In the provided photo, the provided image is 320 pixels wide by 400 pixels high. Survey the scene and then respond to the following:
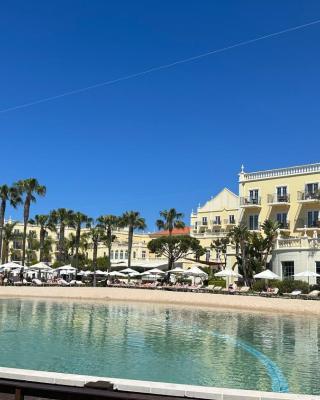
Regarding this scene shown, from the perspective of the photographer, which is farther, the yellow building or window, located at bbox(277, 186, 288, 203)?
window, located at bbox(277, 186, 288, 203)

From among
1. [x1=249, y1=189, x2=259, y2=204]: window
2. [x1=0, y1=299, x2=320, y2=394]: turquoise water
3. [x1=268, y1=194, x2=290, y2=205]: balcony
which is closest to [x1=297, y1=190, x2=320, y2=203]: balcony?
[x1=268, y1=194, x2=290, y2=205]: balcony

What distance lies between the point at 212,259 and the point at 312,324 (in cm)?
4305

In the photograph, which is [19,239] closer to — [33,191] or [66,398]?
[33,191]

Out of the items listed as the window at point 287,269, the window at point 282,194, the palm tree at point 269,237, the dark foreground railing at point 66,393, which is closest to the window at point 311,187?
the window at point 282,194

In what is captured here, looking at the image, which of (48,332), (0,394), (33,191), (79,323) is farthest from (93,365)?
(33,191)

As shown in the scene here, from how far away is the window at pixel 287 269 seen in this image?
156 feet

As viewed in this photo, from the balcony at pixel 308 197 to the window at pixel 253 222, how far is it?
622cm

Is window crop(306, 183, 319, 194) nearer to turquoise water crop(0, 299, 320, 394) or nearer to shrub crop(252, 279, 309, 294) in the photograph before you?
shrub crop(252, 279, 309, 294)

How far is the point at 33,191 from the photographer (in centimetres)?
6550

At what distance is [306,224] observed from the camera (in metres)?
57.2

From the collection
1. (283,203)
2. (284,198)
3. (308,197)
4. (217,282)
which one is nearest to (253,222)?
(283,203)

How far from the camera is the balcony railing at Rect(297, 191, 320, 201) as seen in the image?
55662 millimetres

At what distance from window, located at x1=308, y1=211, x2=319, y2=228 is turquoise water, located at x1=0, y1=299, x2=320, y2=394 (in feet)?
102

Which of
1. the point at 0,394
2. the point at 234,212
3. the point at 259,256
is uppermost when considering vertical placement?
the point at 234,212
